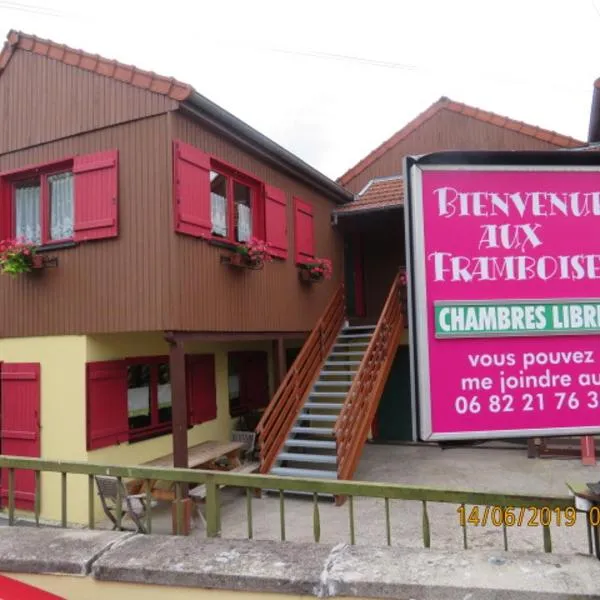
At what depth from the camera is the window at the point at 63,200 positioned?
7246 millimetres

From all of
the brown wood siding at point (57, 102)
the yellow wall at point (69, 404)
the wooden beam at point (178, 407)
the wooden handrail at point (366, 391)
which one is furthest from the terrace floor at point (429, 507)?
the brown wood siding at point (57, 102)

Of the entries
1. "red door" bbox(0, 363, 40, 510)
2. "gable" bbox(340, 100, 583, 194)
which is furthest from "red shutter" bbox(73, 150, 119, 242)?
"gable" bbox(340, 100, 583, 194)

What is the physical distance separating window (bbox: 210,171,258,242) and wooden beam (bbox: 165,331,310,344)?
149 cm

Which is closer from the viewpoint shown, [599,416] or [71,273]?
[599,416]

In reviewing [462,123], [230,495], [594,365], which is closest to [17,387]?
[230,495]

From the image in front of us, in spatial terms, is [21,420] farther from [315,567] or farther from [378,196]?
[378,196]

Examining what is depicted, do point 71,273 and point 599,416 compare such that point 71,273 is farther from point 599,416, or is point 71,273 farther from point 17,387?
point 599,416

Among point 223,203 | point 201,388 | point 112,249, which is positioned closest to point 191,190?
point 223,203

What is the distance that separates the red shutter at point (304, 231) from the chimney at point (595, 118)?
231 inches

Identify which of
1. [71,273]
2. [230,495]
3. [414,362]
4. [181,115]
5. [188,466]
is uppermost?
[181,115]

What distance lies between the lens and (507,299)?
2340 millimetres

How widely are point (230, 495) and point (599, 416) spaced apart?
6.81 m

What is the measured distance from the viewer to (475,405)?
229 cm

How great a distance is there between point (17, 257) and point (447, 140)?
10.2 m
